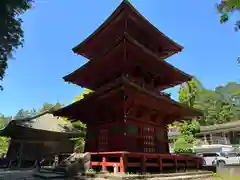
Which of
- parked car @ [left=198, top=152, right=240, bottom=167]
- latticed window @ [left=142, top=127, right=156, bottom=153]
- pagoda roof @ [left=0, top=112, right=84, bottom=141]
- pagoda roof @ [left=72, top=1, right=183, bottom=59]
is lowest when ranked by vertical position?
parked car @ [left=198, top=152, right=240, bottom=167]

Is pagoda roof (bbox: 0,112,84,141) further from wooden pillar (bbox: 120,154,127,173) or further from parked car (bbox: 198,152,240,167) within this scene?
parked car (bbox: 198,152,240,167)

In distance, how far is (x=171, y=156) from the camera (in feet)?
39.8

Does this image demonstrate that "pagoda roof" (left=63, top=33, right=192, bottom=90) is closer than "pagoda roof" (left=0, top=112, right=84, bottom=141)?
Yes

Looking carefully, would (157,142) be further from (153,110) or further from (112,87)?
(112,87)

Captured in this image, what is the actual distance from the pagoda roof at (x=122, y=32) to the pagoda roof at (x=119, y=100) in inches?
180

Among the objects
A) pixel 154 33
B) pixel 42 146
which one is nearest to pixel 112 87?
pixel 154 33

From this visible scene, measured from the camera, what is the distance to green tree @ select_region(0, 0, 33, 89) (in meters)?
10.8

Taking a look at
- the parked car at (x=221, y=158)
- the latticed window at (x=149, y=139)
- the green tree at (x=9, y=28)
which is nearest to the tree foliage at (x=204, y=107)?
the parked car at (x=221, y=158)

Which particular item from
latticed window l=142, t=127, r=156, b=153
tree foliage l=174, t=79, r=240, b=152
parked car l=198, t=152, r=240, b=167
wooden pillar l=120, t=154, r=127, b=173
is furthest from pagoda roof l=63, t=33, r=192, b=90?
parked car l=198, t=152, r=240, b=167

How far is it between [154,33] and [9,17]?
9.09 meters

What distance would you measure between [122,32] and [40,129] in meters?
11.9

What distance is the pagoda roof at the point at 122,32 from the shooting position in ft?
43.3

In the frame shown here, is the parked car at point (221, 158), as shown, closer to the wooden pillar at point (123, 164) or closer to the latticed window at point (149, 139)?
the latticed window at point (149, 139)

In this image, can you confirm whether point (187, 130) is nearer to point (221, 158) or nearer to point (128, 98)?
point (221, 158)
